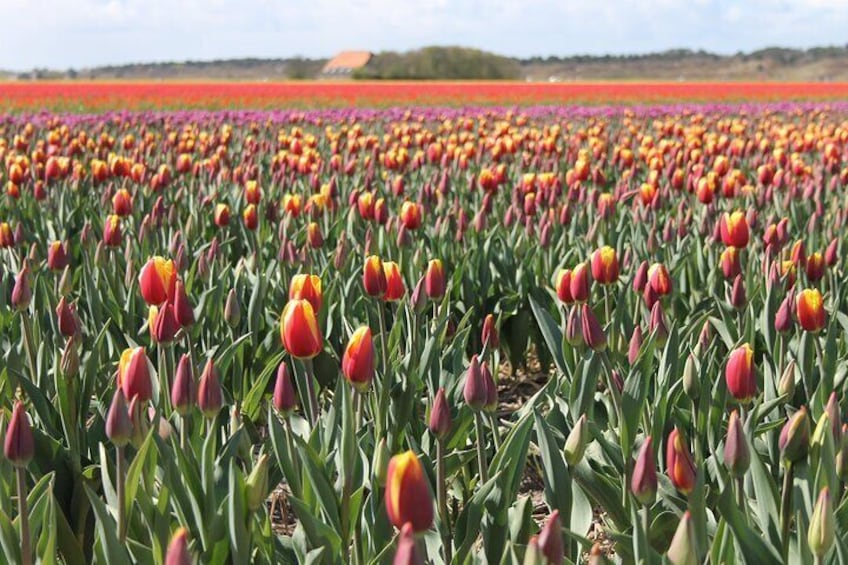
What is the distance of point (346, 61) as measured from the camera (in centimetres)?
7756

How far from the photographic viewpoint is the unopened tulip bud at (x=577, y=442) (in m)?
1.95

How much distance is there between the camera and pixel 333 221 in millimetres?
5578

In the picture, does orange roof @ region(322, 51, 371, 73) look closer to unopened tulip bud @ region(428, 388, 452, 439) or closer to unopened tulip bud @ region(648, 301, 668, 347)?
unopened tulip bud @ region(648, 301, 668, 347)

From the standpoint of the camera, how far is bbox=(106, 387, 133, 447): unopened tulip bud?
5.96 ft

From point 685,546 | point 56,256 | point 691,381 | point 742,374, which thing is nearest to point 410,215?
point 56,256

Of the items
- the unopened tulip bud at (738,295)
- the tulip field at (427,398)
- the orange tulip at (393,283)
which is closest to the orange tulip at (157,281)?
the tulip field at (427,398)

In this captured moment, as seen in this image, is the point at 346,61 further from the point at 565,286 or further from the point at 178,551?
the point at 178,551

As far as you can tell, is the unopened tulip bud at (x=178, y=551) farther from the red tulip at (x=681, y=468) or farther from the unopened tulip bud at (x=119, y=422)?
the red tulip at (x=681, y=468)

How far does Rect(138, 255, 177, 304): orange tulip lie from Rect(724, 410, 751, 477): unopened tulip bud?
146 centimetres

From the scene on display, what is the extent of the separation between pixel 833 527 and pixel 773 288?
178 cm

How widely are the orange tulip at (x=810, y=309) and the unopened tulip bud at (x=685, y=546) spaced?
1.23 metres

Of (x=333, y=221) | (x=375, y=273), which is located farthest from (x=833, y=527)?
(x=333, y=221)

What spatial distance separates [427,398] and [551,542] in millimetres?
1822

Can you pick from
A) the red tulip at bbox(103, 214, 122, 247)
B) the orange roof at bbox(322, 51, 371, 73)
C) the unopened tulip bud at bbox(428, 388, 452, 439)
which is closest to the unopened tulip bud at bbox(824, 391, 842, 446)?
the unopened tulip bud at bbox(428, 388, 452, 439)
